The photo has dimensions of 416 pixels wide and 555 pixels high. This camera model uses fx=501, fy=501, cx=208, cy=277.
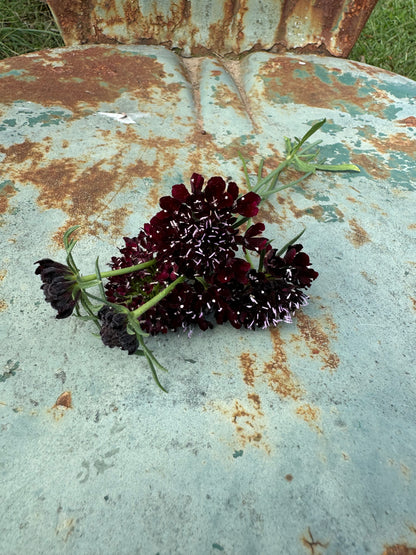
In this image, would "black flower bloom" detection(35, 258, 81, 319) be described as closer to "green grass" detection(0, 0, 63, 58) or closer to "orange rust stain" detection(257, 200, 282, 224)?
"orange rust stain" detection(257, 200, 282, 224)

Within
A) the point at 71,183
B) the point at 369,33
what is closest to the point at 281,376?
the point at 71,183

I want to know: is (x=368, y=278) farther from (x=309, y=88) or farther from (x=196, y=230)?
(x=309, y=88)

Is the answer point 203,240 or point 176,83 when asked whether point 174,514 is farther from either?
point 176,83

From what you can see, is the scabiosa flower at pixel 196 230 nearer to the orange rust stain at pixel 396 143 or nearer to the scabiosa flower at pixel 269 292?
the scabiosa flower at pixel 269 292

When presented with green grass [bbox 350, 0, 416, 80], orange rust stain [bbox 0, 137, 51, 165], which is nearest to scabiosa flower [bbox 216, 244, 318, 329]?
orange rust stain [bbox 0, 137, 51, 165]

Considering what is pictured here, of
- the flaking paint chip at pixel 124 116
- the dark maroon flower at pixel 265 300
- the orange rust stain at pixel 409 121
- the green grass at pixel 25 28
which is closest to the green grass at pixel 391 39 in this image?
the orange rust stain at pixel 409 121

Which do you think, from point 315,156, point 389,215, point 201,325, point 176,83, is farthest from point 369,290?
point 176,83
